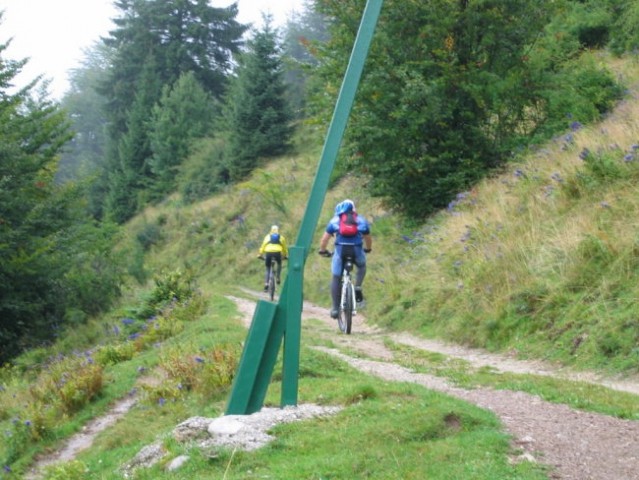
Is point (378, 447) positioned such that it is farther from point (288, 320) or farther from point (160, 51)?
point (160, 51)

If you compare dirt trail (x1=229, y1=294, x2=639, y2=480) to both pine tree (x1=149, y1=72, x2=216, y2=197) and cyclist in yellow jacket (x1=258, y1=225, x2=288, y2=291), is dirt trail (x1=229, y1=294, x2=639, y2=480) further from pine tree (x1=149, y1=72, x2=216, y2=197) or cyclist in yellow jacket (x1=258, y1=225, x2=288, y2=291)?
pine tree (x1=149, y1=72, x2=216, y2=197)

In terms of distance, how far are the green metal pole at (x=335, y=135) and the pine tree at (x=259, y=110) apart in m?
36.9

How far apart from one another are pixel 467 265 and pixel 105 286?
11563 mm

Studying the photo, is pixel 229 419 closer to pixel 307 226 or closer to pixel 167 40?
pixel 307 226

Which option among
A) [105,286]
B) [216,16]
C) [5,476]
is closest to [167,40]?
[216,16]

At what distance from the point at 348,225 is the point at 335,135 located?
257 inches

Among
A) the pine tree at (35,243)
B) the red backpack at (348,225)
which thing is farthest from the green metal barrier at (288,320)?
the pine tree at (35,243)

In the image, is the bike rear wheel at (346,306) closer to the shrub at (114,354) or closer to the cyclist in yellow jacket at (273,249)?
the shrub at (114,354)

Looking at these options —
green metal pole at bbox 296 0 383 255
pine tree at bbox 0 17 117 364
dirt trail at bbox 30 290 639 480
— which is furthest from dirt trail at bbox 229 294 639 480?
pine tree at bbox 0 17 117 364

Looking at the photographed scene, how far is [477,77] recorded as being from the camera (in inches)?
695

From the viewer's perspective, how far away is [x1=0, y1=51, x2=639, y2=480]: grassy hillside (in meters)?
4.78

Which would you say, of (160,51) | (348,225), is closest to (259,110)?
(160,51)

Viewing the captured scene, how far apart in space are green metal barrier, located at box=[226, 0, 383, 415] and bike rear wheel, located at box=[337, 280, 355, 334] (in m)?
6.41

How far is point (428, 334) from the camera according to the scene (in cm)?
1182
